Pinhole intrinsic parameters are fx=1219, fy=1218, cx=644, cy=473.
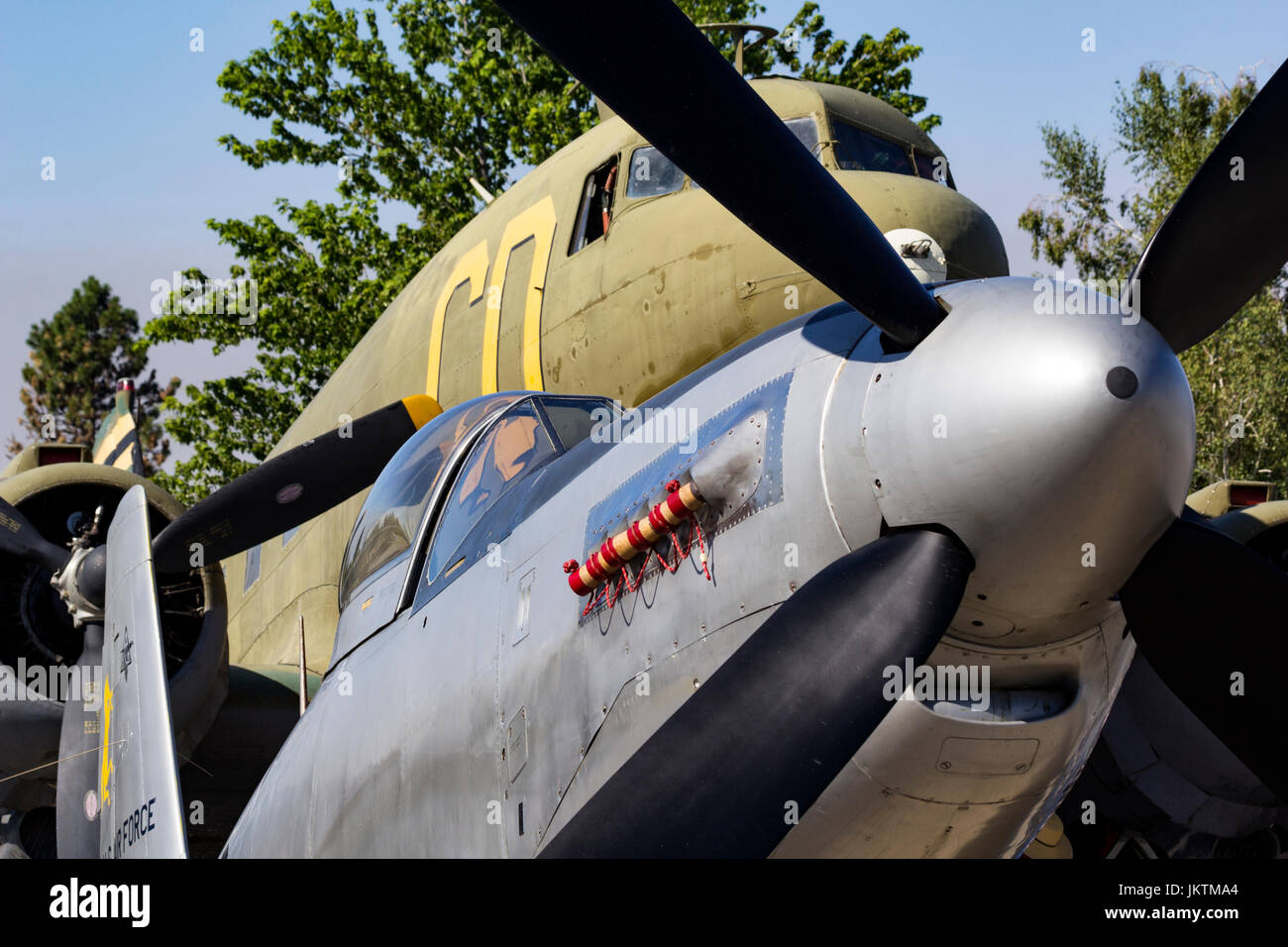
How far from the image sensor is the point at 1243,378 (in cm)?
2084

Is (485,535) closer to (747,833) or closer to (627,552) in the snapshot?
(627,552)

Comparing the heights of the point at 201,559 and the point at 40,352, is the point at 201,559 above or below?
below

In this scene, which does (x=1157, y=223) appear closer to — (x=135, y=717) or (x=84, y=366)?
(x=135, y=717)

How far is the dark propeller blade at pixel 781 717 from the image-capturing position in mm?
2453

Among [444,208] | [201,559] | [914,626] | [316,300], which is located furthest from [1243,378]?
[914,626]

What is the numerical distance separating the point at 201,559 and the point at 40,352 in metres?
51.0

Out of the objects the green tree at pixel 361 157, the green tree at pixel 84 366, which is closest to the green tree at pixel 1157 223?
the green tree at pixel 361 157

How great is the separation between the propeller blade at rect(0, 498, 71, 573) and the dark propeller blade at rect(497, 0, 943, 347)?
22.1ft

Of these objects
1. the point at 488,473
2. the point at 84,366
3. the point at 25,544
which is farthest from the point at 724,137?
the point at 84,366

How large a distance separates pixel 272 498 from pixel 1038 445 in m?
4.58

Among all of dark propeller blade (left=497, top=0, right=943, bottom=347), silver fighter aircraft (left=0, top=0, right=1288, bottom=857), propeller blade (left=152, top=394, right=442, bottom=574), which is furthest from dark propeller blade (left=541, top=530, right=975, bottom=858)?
propeller blade (left=152, top=394, right=442, bottom=574)

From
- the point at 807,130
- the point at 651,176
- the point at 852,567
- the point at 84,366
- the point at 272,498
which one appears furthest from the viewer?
the point at 84,366

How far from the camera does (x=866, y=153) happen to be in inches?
338

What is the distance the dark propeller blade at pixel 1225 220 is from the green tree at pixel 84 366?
5138 centimetres
